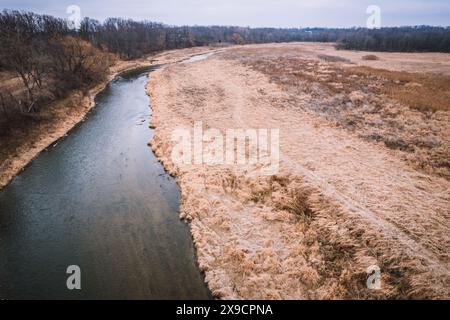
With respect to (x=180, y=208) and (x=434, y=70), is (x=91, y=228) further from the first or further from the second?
(x=434, y=70)

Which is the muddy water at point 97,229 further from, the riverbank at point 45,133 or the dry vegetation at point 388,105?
the dry vegetation at point 388,105

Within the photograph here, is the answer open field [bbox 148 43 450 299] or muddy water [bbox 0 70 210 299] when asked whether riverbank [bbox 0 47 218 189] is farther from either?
open field [bbox 148 43 450 299]

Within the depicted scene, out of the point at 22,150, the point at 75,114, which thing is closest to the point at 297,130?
the point at 22,150

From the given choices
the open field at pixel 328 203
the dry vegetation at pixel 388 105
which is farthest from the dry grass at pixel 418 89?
the open field at pixel 328 203

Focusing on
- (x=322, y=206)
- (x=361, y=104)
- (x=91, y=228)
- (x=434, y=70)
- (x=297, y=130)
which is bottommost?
(x=91, y=228)

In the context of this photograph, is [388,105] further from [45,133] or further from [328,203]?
[45,133]

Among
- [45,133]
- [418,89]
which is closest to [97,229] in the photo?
[45,133]
